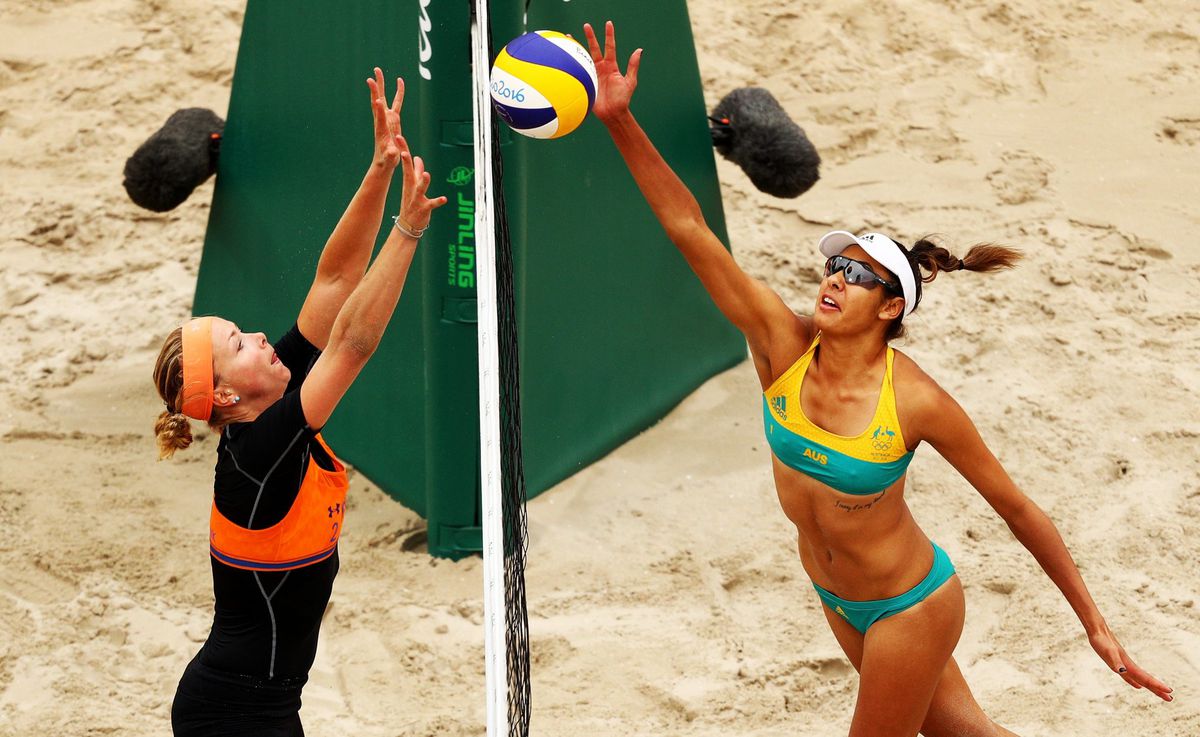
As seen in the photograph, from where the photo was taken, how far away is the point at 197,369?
360 cm

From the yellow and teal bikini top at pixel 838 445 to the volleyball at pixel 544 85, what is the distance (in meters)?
1.02

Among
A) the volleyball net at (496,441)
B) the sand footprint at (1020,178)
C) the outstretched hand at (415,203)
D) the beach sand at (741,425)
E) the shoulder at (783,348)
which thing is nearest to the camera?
the volleyball net at (496,441)

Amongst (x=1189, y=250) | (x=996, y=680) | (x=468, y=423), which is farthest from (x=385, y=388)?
(x=1189, y=250)

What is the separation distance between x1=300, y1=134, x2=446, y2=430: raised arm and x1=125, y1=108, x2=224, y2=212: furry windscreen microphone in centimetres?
325

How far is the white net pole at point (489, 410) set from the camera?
11.2ft

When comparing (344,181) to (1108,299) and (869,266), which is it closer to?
(869,266)

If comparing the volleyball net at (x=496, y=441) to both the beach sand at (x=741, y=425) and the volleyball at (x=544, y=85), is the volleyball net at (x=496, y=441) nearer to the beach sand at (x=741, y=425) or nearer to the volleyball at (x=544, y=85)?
the volleyball at (x=544, y=85)

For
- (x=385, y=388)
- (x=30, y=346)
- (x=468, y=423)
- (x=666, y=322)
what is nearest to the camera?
(x=468, y=423)

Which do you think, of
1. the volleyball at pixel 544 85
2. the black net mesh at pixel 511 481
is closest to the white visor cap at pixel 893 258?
the volleyball at pixel 544 85

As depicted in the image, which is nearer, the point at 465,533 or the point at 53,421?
the point at 465,533

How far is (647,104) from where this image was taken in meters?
6.33

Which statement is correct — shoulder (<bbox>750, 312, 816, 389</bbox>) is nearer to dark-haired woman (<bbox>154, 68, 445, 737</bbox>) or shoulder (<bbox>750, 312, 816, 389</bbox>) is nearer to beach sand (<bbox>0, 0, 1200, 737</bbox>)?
dark-haired woman (<bbox>154, 68, 445, 737</bbox>)

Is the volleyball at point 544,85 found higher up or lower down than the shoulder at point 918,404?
higher up

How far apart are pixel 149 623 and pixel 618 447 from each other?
7.27ft
